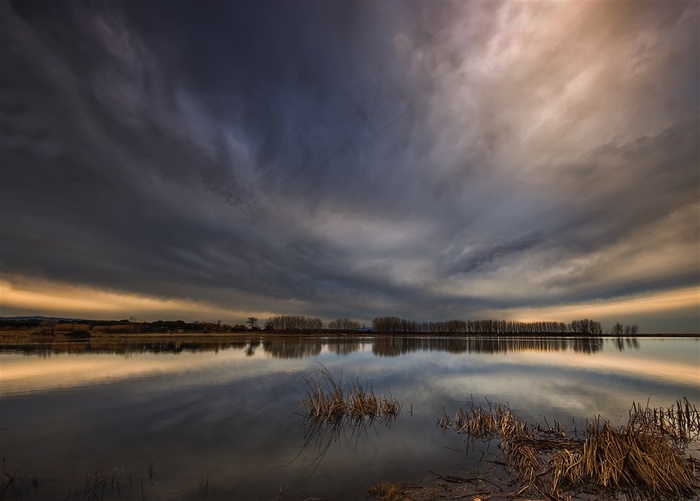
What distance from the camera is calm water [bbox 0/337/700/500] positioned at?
995 centimetres

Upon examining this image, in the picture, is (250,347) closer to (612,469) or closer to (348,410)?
(348,410)

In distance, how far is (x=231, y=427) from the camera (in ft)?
51.5

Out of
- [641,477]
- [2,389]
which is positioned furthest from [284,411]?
[2,389]

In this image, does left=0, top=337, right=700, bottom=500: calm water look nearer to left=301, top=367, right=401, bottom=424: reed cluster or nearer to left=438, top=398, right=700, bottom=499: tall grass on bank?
left=301, top=367, right=401, bottom=424: reed cluster

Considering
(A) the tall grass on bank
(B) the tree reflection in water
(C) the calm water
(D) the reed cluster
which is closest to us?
(A) the tall grass on bank

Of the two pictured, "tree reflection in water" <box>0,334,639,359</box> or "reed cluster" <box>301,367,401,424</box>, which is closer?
"reed cluster" <box>301,367,401,424</box>

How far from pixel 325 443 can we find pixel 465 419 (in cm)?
689

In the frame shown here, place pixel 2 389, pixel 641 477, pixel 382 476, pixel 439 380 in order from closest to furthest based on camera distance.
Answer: pixel 641 477 < pixel 382 476 < pixel 2 389 < pixel 439 380

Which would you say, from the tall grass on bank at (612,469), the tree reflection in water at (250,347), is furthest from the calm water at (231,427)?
the tree reflection in water at (250,347)

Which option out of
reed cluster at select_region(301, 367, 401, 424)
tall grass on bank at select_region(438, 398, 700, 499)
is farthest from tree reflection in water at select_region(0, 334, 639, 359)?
tall grass on bank at select_region(438, 398, 700, 499)

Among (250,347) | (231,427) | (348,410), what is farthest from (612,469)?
(250,347)

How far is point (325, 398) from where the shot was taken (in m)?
18.8

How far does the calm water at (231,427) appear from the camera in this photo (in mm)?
9945

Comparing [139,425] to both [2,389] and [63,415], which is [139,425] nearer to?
[63,415]
